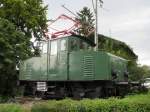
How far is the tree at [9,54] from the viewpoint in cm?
2266

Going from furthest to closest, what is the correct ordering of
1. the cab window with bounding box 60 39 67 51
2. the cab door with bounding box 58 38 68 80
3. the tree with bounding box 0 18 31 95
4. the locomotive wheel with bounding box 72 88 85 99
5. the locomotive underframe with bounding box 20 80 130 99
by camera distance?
the tree with bounding box 0 18 31 95 → the cab window with bounding box 60 39 67 51 → the cab door with bounding box 58 38 68 80 → the locomotive wheel with bounding box 72 88 85 99 → the locomotive underframe with bounding box 20 80 130 99

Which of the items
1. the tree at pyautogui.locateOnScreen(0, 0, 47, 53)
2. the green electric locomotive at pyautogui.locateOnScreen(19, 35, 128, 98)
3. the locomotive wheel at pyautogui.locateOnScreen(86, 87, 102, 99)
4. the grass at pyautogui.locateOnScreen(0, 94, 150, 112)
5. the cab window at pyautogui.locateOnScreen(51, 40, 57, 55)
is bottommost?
the grass at pyautogui.locateOnScreen(0, 94, 150, 112)

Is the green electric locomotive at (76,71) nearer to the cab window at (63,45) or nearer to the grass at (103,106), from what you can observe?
the cab window at (63,45)

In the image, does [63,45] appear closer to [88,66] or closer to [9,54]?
[88,66]

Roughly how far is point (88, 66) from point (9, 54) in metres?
6.83

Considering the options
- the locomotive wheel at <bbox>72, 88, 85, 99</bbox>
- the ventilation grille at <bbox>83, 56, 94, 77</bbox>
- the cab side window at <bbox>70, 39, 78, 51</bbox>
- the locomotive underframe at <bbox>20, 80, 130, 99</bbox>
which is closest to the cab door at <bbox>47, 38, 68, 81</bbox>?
the cab side window at <bbox>70, 39, 78, 51</bbox>

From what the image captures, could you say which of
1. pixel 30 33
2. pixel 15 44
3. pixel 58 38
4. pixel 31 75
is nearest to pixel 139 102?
pixel 58 38

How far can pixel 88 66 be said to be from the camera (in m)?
17.2

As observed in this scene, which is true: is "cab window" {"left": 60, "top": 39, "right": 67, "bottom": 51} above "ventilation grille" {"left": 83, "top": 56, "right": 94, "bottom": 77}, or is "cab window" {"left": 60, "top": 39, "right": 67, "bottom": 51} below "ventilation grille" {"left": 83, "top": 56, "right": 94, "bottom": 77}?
above

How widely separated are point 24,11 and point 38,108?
84.3ft

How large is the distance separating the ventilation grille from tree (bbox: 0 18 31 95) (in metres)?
6.26

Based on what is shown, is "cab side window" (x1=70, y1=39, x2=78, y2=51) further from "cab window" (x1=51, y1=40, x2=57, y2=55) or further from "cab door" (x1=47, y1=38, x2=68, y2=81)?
"cab window" (x1=51, y1=40, x2=57, y2=55)

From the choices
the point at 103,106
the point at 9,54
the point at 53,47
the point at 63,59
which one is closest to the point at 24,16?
the point at 9,54

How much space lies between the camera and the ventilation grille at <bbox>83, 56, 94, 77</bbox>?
56.2ft
